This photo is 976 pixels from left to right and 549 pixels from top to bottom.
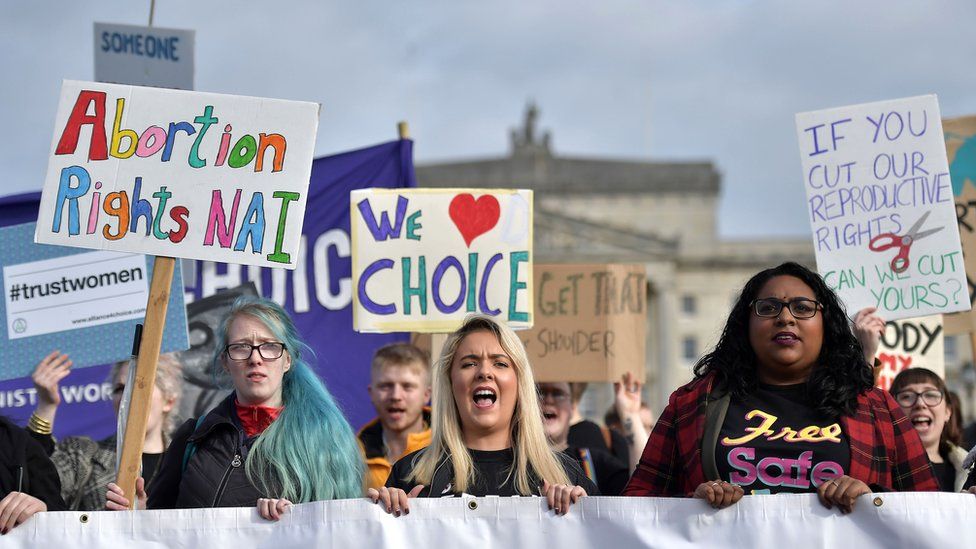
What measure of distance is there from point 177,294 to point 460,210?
1409mm

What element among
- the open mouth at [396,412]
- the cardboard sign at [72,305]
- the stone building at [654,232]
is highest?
the stone building at [654,232]

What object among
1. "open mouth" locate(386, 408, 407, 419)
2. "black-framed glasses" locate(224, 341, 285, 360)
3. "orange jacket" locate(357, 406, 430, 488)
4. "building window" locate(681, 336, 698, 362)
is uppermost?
"building window" locate(681, 336, 698, 362)

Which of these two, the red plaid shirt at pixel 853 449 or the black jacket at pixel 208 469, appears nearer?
the red plaid shirt at pixel 853 449

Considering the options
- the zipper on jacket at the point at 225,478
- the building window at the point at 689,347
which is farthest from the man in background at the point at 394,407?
the building window at the point at 689,347

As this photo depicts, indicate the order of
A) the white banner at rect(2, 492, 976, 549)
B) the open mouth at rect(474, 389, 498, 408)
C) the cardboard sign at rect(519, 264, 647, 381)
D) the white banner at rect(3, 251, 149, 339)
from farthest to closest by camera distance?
1. the cardboard sign at rect(519, 264, 647, 381)
2. the white banner at rect(3, 251, 149, 339)
3. the open mouth at rect(474, 389, 498, 408)
4. the white banner at rect(2, 492, 976, 549)

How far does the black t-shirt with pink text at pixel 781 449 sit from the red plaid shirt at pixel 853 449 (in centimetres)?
4

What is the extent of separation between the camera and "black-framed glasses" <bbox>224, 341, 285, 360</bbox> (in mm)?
4535

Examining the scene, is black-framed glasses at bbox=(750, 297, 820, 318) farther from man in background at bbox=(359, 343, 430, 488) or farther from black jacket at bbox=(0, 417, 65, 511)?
black jacket at bbox=(0, 417, 65, 511)

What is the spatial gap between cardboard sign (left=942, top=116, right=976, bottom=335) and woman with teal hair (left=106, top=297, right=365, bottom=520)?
10.6 feet

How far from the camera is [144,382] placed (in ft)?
14.8

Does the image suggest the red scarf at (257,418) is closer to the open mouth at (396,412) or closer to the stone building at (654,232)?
the open mouth at (396,412)

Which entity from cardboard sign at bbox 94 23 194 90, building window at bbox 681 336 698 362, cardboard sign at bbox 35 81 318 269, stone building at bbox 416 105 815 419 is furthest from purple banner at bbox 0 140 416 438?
building window at bbox 681 336 698 362

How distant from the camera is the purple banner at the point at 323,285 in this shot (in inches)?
288

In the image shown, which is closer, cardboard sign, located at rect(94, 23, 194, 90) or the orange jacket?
the orange jacket
